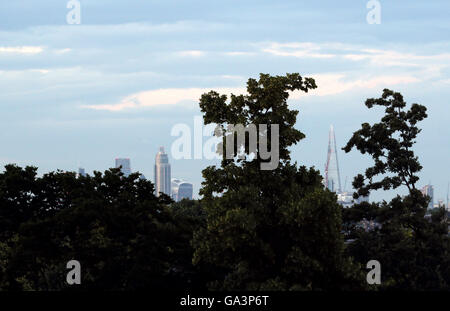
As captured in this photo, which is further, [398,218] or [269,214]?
[398,218]

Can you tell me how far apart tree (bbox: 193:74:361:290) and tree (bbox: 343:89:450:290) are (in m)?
12.1

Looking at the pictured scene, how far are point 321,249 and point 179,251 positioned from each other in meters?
10.6

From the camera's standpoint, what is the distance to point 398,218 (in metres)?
50.2

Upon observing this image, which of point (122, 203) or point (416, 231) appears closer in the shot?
point (122, 203)

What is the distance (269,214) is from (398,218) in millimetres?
16254

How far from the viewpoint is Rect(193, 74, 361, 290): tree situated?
115ft

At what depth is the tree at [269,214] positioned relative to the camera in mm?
35156

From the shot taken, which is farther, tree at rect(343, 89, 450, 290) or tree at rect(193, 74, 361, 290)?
tree at rect(343, 89, 450, 290)

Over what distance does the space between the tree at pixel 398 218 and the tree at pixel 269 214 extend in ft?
39.6

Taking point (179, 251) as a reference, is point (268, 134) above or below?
above

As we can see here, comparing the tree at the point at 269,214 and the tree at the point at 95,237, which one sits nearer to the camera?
the tree at the point at 269,214

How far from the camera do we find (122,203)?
4756cm
